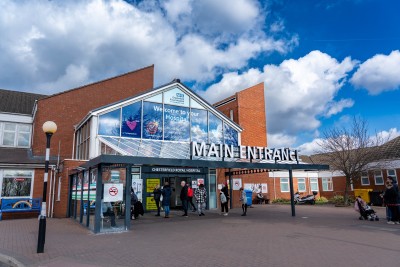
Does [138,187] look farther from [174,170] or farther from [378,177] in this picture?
[378,177]

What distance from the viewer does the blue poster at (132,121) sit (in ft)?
61.0

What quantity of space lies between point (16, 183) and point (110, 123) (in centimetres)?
624

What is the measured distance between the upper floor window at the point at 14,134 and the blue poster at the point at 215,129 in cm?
1291

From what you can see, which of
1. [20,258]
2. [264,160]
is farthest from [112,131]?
[20,258]

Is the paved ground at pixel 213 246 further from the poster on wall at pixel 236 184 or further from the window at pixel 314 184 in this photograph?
the window at pixel 314 184

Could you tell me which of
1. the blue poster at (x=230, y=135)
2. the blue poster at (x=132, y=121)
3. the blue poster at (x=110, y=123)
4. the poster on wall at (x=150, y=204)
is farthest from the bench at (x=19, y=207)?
the blue poster at (x=230, y=135)

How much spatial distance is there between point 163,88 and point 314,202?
15953mm

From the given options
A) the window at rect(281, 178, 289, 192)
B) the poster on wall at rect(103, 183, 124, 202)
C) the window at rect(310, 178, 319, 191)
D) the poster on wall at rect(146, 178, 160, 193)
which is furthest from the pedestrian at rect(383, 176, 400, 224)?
the window at rect(310, 178, 319, 191)

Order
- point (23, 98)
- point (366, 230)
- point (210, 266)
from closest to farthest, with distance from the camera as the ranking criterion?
point (210, 266), point (366, 230), point (23, 98)

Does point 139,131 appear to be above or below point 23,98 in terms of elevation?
below

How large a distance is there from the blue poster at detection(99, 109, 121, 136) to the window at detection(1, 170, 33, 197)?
4.90 m

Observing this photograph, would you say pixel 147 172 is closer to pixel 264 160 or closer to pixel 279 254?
pixel 264 160

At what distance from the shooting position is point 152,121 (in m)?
19.5

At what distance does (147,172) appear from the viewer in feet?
61.7
